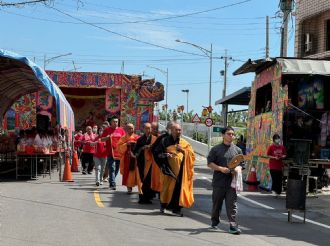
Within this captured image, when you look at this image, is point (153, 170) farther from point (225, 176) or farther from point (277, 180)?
point (277, 180)

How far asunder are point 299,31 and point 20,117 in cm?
1595

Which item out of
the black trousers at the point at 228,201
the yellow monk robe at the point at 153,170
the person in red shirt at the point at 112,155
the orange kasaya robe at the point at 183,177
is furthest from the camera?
the person in red shirt at the point at 112,155

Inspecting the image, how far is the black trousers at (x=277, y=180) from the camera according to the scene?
50.2 ft

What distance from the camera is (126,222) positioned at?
378 inches

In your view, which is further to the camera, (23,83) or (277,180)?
(23,83)

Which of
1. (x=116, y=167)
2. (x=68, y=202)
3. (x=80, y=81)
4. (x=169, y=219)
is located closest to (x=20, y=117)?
(x=80, y=81)

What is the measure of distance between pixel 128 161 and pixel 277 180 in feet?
14.5

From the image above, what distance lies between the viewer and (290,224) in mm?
10500

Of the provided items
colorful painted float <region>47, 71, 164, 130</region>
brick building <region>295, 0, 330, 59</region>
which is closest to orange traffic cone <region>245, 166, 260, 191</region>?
brick building <region>295, 0, 330, 59</region>

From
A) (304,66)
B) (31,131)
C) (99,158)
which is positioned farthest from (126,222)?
(31,131)

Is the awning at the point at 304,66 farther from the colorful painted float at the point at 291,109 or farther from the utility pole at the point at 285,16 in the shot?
the utility pole at the point at 285,16

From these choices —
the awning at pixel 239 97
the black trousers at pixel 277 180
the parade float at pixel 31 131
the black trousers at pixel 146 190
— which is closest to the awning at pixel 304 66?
the black trousers at pixel 277 180

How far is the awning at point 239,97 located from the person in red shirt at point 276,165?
9.30 m

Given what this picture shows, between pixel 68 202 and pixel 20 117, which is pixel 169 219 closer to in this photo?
pixel 68 202
